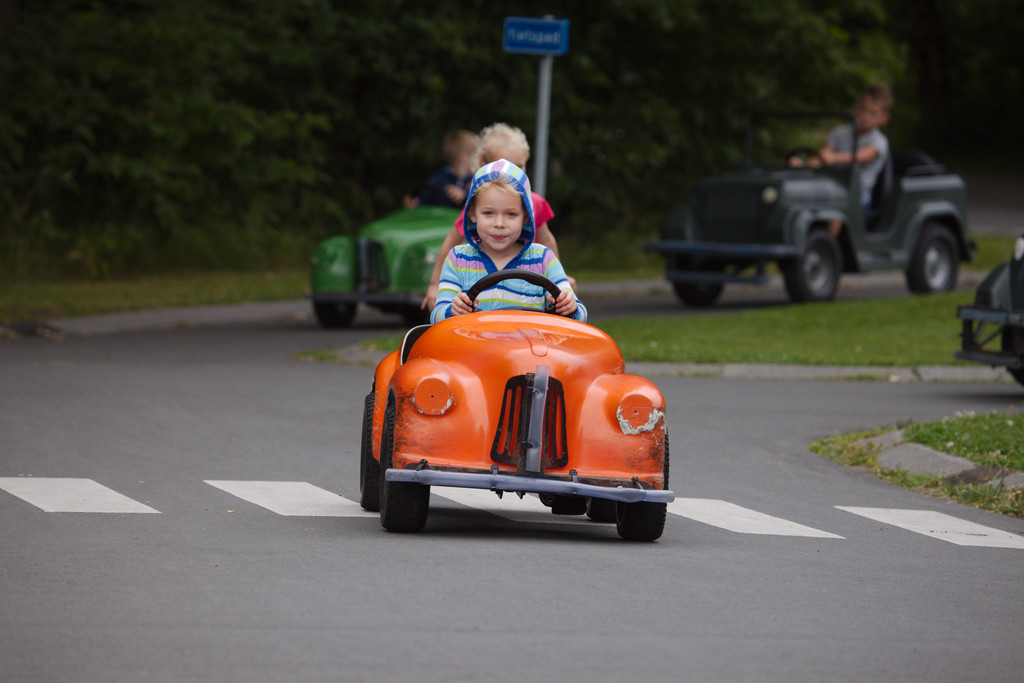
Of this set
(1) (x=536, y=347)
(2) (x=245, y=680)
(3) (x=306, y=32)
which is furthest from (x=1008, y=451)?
(3) (x=306, y=32)

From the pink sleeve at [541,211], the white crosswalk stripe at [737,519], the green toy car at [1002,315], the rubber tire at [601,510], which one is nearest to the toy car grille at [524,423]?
the rubber tire at [601,510]

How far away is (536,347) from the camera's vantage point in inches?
272

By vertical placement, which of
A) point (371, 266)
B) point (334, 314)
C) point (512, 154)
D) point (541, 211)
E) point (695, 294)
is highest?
point (512, 154)

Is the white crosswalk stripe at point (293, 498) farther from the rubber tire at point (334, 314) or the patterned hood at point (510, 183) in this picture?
the rubber tire at point (334, 314)

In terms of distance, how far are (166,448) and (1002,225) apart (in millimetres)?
27423

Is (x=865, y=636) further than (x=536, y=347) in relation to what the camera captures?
No

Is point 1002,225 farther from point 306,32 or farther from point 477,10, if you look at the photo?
point 306,32

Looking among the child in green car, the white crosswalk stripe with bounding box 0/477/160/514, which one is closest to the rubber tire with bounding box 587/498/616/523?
the child in green car

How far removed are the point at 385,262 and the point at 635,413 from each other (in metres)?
10.5

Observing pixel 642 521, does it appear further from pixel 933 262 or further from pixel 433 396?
pixel 933 262

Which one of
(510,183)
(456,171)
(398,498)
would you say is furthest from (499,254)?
(456,171)

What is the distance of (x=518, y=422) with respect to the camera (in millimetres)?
6844

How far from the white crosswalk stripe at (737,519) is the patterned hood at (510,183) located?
155cm

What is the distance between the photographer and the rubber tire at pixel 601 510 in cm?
783
